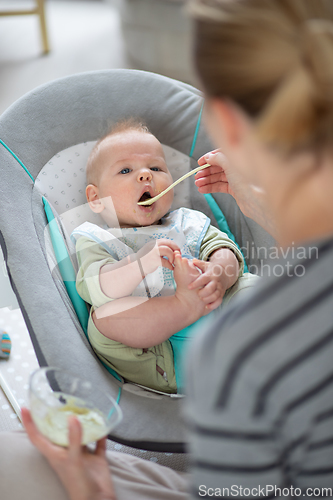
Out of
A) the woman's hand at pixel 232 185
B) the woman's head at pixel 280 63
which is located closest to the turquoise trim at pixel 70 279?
the woman's hand at pixel 232 185

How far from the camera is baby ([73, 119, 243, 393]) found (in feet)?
3.48

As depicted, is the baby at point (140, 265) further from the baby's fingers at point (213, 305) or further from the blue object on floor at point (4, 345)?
the blue object on floor at point (4, 345)

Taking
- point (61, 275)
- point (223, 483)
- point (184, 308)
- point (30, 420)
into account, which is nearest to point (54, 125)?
point (61, 275)

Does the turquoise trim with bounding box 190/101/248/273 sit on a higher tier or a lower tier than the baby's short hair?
lower

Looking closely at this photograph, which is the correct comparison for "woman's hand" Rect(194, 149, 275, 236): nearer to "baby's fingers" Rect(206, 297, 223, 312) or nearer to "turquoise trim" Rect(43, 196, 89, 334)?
"baby's fingers" Rect(206, 297, 223, 312)

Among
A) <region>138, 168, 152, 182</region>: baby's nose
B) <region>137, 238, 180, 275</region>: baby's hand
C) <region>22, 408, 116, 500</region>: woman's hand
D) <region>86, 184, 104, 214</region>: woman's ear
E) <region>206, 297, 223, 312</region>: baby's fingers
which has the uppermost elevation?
<region>138, 168, 152, 182</region>: baby's nose

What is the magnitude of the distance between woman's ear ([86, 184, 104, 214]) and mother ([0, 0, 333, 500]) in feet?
2.25

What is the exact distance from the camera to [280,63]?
0.43m

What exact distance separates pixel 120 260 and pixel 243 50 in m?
0.73

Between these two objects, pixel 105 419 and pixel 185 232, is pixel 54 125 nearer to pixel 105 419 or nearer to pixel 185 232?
pixel 185 232

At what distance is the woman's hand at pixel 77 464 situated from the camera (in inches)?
26.5

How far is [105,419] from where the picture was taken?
766mm

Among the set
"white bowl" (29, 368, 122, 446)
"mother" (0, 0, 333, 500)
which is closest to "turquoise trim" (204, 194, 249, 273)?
"white bowl" (29, 368, 122, 446)

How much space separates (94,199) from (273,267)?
782 mm
